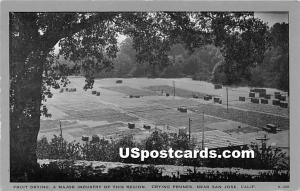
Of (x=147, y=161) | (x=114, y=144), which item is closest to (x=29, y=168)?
(x=114, y=144)

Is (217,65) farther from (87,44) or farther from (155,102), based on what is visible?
(87,44)

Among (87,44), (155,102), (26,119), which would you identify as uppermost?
(87,44)

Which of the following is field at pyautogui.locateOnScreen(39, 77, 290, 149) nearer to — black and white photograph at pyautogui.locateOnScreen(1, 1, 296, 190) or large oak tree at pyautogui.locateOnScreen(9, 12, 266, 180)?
black and white photograph at pyautogui.locateOnScreen(1, 1, 296, 190)

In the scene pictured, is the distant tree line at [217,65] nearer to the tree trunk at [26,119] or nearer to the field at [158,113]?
the field at [158,113]

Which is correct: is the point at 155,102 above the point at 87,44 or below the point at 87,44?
below

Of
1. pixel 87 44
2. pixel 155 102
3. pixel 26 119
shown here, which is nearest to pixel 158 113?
pixel 155 102

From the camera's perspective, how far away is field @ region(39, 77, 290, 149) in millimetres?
3168

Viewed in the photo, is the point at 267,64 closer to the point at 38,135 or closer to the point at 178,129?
the point at 178,129

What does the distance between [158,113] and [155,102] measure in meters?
0.08

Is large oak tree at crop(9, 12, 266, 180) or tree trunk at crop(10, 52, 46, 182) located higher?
large oak tree at crop(9, 12, 266, 180)

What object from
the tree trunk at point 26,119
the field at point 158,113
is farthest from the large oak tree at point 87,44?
the field at point 158,113

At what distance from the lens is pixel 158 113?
10.5ft

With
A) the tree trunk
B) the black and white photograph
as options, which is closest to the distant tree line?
the black and white photograph
